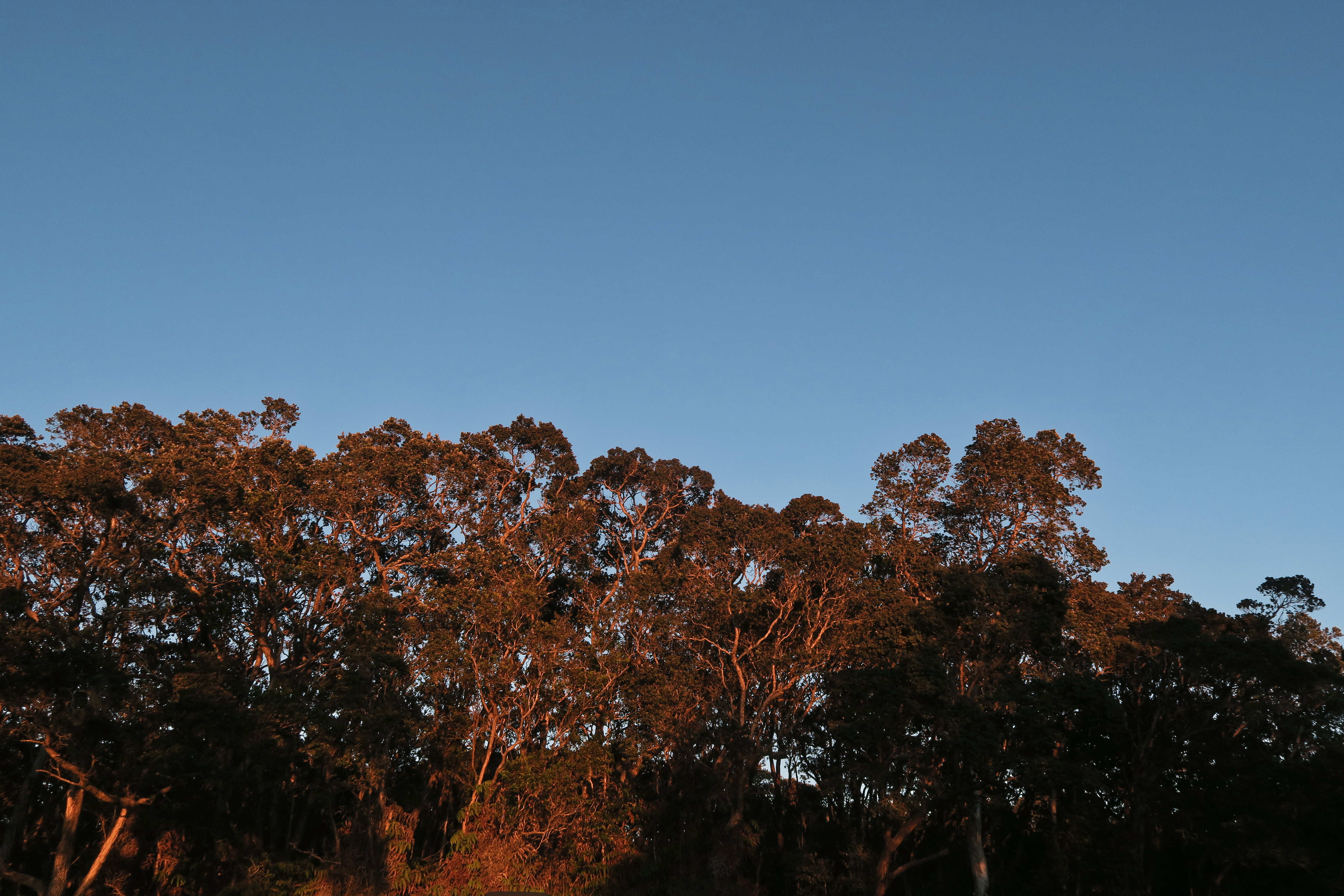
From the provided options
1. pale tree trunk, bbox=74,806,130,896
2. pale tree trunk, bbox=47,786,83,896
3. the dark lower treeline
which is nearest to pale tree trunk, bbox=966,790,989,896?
the dark lower treeline

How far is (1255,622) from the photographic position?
24.4 metres

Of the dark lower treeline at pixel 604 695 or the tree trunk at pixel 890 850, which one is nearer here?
the dark lower treeline at pixel 604 695

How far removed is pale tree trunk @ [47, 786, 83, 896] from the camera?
2166 centimetres

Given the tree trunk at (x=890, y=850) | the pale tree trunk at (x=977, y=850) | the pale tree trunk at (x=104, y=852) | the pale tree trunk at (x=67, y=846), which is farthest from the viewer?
the tree trunk at (x=890, y=850)

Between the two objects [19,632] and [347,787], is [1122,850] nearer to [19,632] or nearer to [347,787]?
[347,787]

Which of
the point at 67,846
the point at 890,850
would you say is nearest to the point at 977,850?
the point at 890,850

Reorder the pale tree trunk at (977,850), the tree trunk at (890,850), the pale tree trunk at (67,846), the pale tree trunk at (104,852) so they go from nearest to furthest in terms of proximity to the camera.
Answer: the pale tree trunk at (67,846) → the pale tree trunk at (104,852) → the pale tree trunk at (977,850) → the tree trunk at (890,850)

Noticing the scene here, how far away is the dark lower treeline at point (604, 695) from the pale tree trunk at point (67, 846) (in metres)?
0.09

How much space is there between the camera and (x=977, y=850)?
24828mm

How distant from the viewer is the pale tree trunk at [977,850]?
24.4m

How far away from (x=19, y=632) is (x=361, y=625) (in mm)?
6955

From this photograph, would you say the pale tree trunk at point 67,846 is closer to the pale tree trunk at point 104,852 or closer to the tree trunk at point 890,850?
the pale tree trunk at point 104,852

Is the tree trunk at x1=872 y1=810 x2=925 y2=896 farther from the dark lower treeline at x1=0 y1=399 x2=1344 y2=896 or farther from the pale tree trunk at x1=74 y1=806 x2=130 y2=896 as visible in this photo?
the pale tree trunk at x1=74 y1=806 x2=130 y2=896

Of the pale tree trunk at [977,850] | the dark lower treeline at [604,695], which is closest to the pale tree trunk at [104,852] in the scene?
the dark lower treeline at [604,695]
